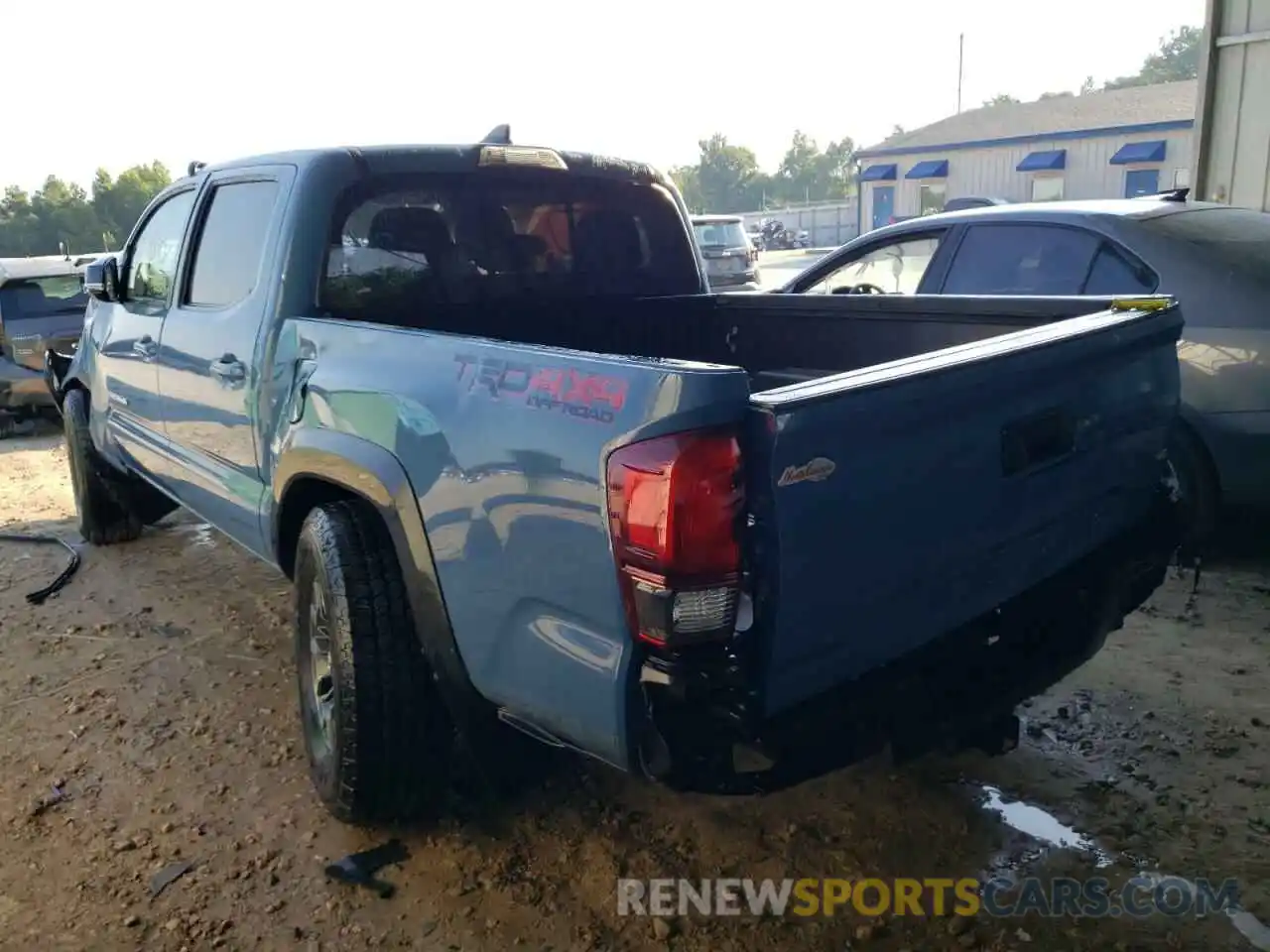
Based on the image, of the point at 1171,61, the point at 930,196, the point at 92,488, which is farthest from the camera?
the point at 1171,61

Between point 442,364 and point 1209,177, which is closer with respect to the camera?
point 442,364

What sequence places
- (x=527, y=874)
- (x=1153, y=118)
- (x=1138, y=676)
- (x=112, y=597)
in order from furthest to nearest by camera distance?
(x=1153, y=118) → (x=112, y=597) → (x=1138, y=676) → (x=527, y=874)

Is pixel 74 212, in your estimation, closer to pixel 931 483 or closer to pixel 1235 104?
pixel 1235 104

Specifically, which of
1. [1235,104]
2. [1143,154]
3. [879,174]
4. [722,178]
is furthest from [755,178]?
[1235,104]

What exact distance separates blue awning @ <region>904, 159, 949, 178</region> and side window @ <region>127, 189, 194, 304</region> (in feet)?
107

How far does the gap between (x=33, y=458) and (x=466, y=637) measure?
796 cm

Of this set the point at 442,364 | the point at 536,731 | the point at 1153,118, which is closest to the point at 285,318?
the point at 442,364

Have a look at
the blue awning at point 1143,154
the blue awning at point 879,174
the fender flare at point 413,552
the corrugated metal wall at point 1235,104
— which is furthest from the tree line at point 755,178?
the fender flare at point 413,552

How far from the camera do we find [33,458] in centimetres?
888

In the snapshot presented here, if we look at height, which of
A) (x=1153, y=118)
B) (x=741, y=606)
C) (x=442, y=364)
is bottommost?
(x=741, y=606)

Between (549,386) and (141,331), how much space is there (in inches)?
120

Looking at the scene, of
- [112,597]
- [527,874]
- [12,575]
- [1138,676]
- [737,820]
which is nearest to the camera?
[527,874]

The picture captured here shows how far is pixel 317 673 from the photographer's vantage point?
10.6 feet

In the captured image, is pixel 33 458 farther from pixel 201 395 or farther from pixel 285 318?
pixel 285 318
